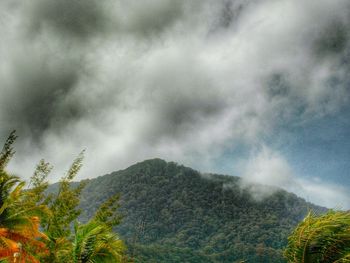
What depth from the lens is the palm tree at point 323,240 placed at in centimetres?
394

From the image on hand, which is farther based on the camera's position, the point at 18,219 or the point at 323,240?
the point at 18,219

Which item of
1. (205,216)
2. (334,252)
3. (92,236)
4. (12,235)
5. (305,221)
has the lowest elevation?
(12,235)

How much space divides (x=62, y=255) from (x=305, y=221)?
955 cm

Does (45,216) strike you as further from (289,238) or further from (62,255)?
(289,238)

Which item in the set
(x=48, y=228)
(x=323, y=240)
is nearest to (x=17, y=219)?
(x=48, y=228)

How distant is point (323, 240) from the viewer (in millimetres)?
4051

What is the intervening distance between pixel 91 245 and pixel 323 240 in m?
5.64

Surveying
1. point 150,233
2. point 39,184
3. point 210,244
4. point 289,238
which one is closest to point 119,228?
point 150,233

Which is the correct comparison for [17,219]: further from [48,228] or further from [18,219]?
[48,228]

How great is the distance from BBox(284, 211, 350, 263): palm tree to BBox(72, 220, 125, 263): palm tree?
5.13 meters

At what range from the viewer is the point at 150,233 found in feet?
561

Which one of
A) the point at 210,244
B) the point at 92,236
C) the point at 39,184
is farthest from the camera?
the point at 210,244

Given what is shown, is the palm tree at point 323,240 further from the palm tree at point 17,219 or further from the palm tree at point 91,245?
the palm tree at point 17,219

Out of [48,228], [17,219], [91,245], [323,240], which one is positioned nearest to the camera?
[323,240]
